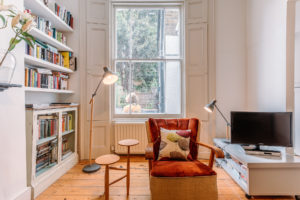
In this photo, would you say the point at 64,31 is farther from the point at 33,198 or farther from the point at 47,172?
the point at 33,198

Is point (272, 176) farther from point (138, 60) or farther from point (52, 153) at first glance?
point (52, 153)

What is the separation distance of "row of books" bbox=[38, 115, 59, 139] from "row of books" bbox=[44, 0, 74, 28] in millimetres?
1663

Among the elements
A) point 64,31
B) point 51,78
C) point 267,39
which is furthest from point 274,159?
point 64,31

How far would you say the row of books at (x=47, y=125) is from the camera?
1963 mm

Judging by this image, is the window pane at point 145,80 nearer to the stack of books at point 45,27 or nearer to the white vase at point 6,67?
the stack of books at point 45,27

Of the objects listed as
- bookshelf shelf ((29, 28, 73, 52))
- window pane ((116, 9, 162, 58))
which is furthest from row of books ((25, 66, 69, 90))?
window pane ((116, 9, 162, 58))

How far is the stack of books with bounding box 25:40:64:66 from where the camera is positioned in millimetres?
1931

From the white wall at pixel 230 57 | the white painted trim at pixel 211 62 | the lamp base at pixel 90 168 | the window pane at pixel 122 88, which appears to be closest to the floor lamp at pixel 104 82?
the lamp base at pixel 90 168

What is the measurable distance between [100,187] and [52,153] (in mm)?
872

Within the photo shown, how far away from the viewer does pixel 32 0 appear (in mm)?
1862

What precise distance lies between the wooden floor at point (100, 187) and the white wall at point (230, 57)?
3.35 feet

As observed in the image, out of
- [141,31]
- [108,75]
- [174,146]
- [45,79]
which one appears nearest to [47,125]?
[45,79]

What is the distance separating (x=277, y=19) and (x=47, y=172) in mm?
3728

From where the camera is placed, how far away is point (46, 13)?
2.17 m
